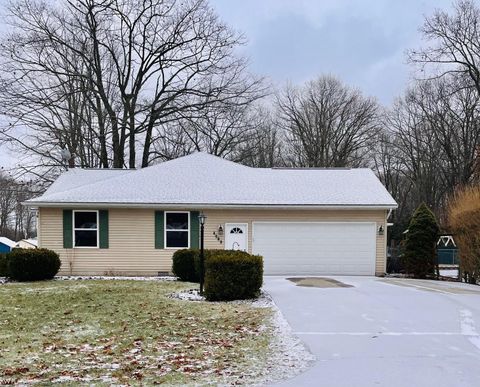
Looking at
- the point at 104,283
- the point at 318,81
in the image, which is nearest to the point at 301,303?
the point at 104,283

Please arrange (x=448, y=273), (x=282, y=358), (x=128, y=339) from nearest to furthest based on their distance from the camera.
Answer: (x=282, y=358) < (x=128, y=339) < (x=448, y=273)

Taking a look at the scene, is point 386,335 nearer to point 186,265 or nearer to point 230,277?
point 230,277

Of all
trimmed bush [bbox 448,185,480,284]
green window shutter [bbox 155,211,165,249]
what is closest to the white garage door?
trimmed bush [bbox 448,185,480,284]

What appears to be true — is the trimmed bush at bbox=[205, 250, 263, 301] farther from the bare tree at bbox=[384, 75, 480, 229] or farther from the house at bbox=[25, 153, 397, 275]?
the bare tree at bbox=[384, 75, 480, 229]

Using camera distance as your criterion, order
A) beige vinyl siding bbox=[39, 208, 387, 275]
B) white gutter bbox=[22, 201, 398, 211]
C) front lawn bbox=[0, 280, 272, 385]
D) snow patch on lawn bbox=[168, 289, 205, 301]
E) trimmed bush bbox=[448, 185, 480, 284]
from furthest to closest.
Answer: beige vinyl siding bbox=[39, 208, 387, 275], white gutter bbox=[22, 201, 398, 211], trimmed bush bbox=[448, 185, 480, 284], snow patch on lawn bbox=[168, 289, 205, 301], front lawn bbox=[0, 280, 272, 385]

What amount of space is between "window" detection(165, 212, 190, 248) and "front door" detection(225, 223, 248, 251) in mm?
1436

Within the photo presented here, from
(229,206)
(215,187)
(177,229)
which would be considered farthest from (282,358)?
(215,187)

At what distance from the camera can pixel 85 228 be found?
16391 mm

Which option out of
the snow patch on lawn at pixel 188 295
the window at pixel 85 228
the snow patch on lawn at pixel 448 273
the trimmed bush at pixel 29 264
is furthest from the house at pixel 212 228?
the snow patch on lawn at pixel 188 295

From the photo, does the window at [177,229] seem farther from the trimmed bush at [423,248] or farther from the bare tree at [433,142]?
the bare tree at [433,142]

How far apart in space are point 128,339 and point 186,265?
7521 millimetres

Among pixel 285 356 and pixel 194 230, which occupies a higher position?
pixel 194 230

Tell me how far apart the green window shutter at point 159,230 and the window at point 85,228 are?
6.96 feet

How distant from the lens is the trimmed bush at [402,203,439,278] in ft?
56.4
